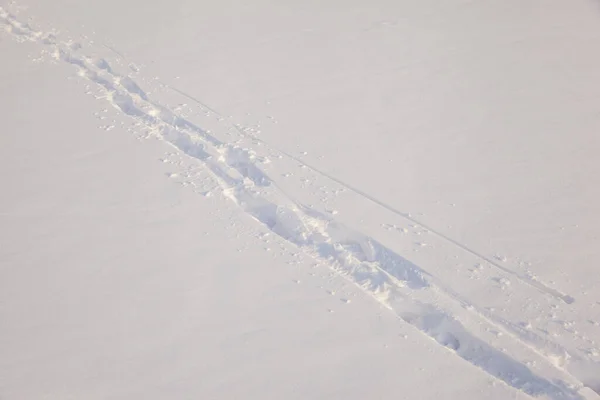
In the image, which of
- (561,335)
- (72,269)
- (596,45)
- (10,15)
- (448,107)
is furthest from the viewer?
(10,15)

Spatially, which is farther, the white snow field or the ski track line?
the ski track line

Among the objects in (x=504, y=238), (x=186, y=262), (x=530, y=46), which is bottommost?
(x=504, y=238)

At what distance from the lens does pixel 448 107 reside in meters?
3.69

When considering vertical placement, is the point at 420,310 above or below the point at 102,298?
below

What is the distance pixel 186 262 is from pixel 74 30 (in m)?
2.45

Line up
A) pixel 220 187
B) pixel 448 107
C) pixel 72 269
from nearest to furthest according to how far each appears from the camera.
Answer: pixel 72 269
pixel 220 187
pixel 448 107

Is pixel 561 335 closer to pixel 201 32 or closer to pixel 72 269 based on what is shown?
pixel 72 269

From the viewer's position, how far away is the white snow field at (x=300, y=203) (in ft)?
7.66

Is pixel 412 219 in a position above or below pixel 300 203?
below

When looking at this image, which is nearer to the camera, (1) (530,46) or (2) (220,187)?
(2) (220,187)

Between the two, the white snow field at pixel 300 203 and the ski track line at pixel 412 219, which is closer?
the white snow field at pixel 300 203

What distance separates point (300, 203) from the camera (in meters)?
3.04

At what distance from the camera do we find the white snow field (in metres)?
2.34

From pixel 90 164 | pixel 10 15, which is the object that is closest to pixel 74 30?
pixel 10 15
